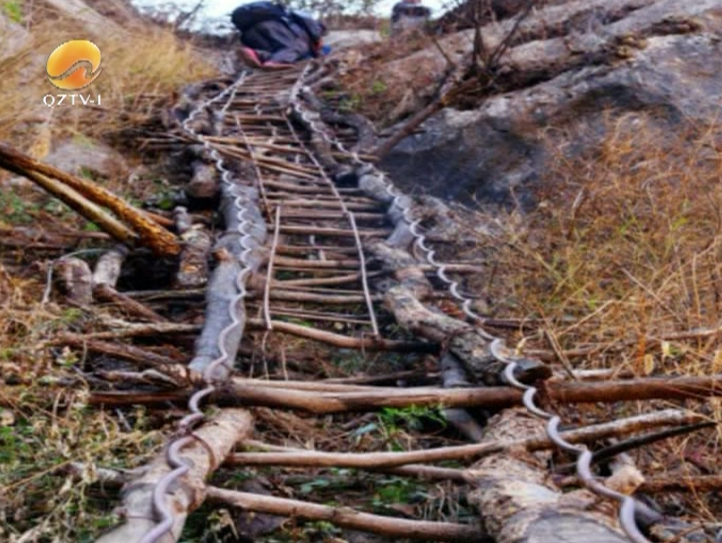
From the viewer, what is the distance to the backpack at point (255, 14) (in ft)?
39.0

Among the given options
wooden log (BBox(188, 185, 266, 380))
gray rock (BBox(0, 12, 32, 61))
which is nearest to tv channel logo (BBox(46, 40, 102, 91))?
gray rock (BBox(0, 12, 32, 61))

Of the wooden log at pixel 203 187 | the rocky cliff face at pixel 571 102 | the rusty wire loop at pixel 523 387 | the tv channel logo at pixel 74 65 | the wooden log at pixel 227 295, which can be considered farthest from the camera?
the tv channel logo at pixel 74 65

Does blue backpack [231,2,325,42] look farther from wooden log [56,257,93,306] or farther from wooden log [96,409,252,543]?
wooden log [96,409,252,543]

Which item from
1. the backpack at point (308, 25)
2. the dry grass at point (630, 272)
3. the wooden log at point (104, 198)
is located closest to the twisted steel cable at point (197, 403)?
the wooden log at point (104, 198)

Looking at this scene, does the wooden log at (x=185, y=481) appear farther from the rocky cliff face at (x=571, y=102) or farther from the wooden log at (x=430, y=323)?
the rocky cliff face at (x=571, y=102)

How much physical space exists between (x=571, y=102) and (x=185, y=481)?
413cm

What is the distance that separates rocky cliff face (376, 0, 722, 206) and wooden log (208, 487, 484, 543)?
9.42 ft

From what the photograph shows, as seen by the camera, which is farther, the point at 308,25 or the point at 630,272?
the point at 308,25

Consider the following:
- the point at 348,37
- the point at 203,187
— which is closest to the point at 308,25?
the point at 348,37

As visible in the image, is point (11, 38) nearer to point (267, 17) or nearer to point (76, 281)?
point (76, 281)

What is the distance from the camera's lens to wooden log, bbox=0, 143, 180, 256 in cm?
342

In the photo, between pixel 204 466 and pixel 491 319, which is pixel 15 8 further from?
pixel 204 466

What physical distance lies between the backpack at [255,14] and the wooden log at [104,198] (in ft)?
28.4

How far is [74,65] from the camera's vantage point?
→ 222 inches
